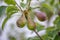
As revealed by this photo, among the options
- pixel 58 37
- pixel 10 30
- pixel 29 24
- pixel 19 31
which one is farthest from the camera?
pixel 10 30

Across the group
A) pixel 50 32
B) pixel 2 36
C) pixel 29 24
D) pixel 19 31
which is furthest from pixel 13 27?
pixel 29 24

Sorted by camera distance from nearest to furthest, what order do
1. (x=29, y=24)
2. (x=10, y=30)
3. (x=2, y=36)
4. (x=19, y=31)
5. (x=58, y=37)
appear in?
(x=29, y=24) → (x=58, y=37) → (x=19, y=31) → (x=10, y=30) → (x=2, y=36)

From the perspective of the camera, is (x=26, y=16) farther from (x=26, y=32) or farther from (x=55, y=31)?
(x=26, y=32)

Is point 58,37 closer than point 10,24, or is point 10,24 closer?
point 58,37

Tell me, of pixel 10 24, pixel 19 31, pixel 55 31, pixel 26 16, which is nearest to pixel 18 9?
pixel 26 16

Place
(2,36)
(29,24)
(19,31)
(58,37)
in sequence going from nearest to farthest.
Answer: (29,24) < (58,37) < (19,31) < (2,36)

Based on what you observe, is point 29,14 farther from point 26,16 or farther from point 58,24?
point 58,24

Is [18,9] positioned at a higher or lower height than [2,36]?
higher

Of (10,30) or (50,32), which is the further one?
(10,30)

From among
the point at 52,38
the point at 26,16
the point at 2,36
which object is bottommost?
the point at 2,36
